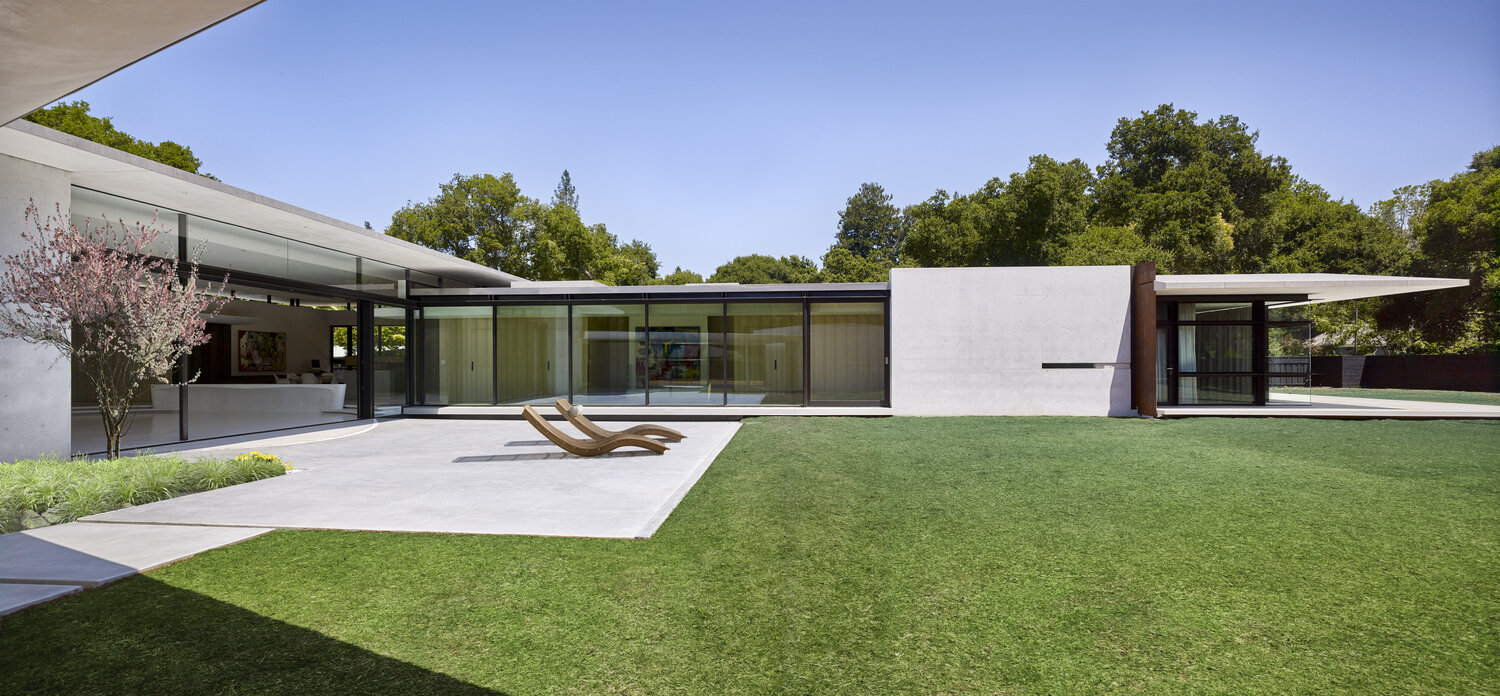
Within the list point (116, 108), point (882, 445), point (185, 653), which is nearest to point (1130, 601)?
point (185, 653)

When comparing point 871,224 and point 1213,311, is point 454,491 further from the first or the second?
point 871,224

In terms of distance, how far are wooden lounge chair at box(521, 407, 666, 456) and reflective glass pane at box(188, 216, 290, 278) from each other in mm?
4827

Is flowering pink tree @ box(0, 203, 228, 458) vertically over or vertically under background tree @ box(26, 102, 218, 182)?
under

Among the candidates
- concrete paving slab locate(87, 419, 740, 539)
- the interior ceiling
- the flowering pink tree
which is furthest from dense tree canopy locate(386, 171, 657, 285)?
the interior ceiling

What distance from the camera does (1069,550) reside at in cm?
Result: 459

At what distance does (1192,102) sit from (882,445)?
1415 inches

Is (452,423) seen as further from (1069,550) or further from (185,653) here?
(1069,550)

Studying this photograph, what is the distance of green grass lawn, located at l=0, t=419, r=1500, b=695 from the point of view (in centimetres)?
287

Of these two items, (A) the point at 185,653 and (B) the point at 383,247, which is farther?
(B) the point at 383,247

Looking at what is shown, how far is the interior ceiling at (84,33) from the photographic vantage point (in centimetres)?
298

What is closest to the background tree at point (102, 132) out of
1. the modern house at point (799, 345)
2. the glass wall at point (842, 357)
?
the modern house at point (799, 345)

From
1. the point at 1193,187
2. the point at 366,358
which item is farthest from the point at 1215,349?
the point at 1193,187

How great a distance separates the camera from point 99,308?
6.61 m

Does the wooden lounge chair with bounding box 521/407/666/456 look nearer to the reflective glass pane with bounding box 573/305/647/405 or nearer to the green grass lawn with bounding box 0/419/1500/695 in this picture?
the green grass lawn with bounding box 0/419/1500/695
